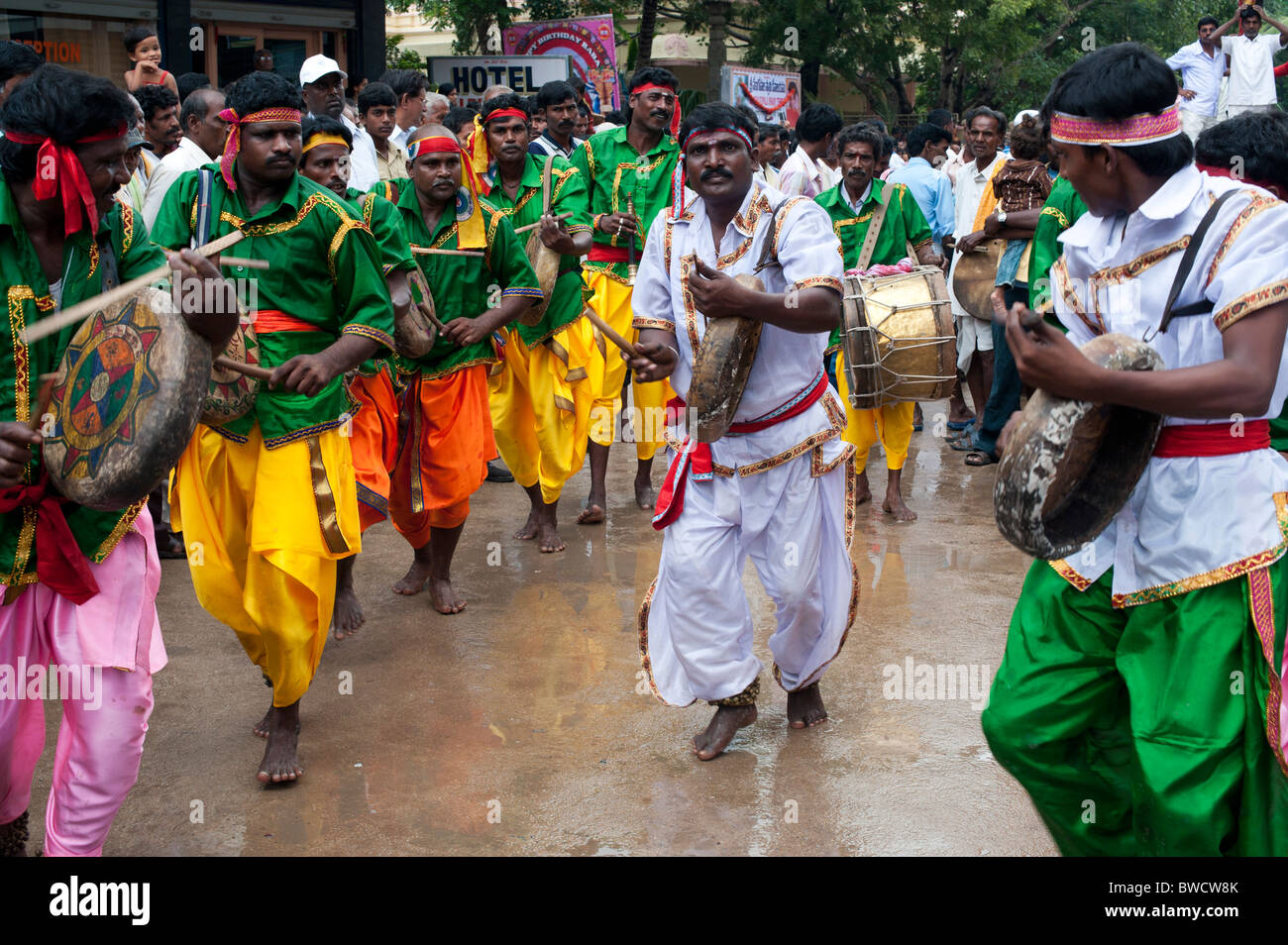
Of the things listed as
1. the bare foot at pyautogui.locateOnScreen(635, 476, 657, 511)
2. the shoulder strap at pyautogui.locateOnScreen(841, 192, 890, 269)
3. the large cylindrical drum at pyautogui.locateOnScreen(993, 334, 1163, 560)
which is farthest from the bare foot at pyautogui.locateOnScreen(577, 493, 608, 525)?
the large cylindrical drum at pyautogui.locateOnScreen(993, 334, 1163, 560)

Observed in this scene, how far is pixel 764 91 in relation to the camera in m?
21.1

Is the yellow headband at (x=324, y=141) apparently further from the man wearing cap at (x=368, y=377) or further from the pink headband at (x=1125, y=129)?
the pink headband at (x=1125, y=129)

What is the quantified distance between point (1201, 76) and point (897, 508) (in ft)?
30.7

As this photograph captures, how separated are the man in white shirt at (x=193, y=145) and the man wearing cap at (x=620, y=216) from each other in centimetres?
198

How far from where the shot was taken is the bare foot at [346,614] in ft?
19.7

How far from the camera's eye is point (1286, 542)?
296 cm

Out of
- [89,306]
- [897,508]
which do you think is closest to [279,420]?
[89,306]

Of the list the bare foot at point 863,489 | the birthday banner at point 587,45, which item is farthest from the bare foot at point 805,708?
the birthday banner at point 587,45

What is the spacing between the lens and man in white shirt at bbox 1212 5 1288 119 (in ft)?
46.5

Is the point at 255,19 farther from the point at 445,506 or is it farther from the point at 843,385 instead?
the point at 445,506

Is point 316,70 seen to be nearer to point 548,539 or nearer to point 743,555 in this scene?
point 548,539

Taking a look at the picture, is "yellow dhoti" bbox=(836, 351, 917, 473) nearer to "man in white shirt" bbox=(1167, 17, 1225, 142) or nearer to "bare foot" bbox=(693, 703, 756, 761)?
"bare foot" bbox=(693, 703, 756, 761)
